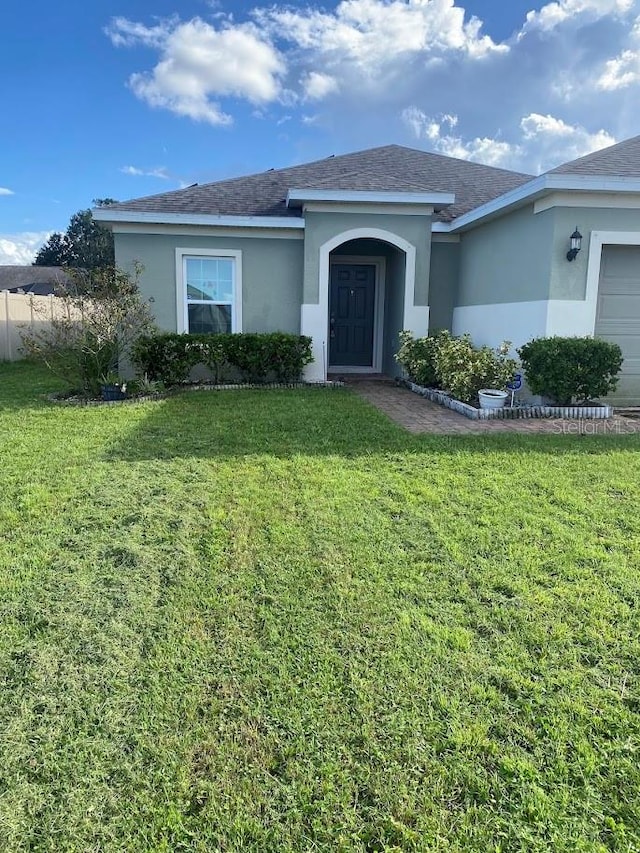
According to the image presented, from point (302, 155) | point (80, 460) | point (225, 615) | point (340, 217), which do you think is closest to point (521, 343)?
point (340, 217)

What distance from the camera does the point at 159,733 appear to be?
2.19 meters

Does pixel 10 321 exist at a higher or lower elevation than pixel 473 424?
higher

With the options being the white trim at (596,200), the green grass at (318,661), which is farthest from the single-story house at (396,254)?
the green grass at (318,661)

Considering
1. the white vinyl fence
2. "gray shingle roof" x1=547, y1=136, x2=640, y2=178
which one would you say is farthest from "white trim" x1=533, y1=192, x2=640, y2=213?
the white vinyl fence

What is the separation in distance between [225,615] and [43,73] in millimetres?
14079

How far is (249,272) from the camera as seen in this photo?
11312mm

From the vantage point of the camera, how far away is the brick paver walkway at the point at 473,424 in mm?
7125

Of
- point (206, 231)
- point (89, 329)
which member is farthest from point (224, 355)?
point (206, 231)

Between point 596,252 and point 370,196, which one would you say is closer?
point 596,252

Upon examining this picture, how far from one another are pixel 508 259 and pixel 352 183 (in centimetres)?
337

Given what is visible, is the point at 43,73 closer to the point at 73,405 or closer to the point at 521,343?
the point at 73,405

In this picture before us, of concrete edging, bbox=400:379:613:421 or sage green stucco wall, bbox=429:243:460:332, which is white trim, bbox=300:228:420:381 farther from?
concrete edging, bbox=400:379:613:421

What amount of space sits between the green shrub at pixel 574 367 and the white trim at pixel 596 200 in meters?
2.02

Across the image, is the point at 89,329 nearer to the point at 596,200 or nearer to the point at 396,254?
the point at 396,254
